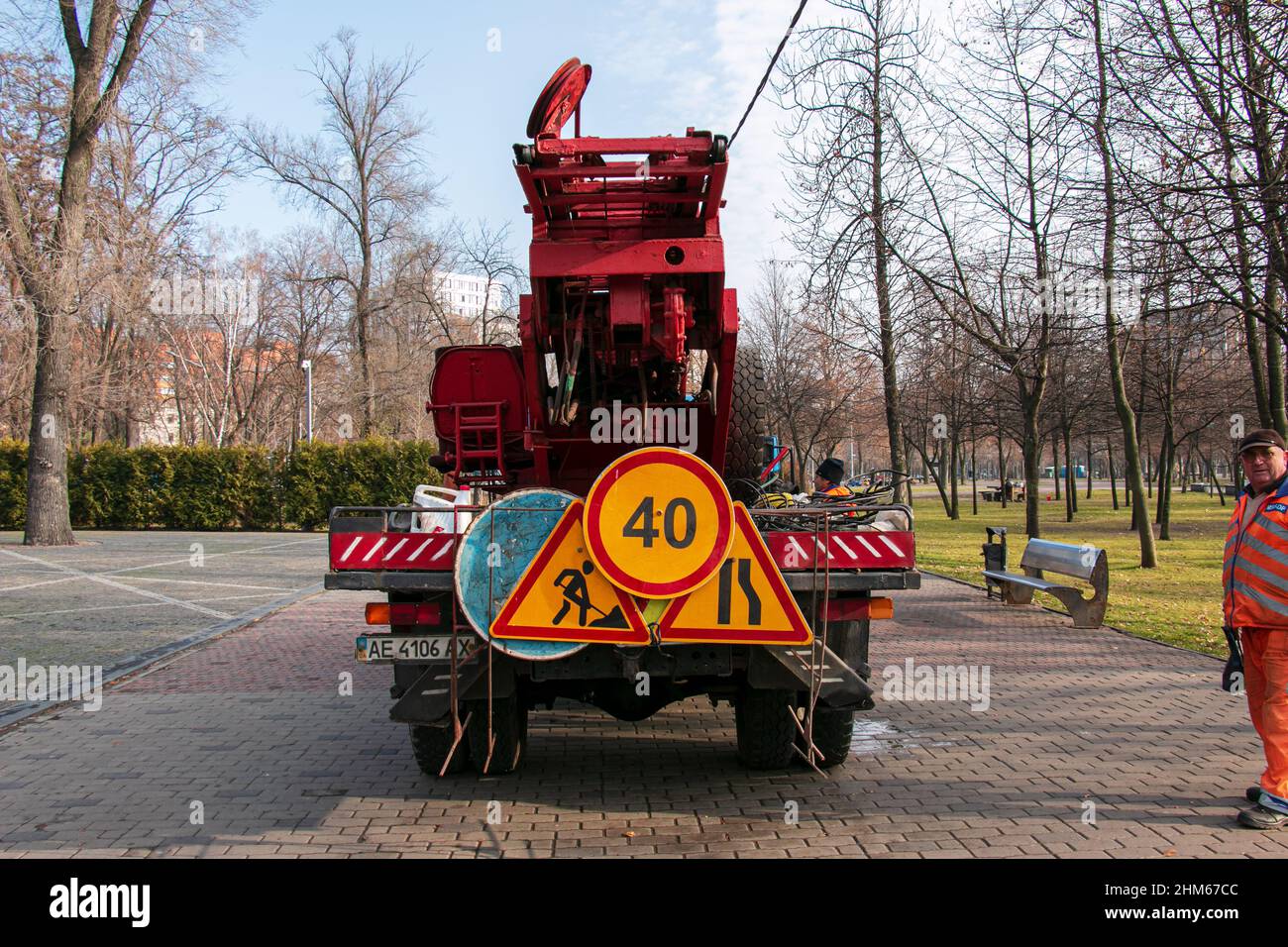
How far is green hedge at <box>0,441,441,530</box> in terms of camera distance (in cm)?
2823

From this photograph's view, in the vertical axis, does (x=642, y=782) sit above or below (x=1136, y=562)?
above

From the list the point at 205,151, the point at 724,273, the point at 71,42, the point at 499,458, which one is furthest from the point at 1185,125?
the point at 205,151

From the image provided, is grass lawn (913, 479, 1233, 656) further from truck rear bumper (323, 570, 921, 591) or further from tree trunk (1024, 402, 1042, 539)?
truck rear bumper (323, 570, 921, 591)

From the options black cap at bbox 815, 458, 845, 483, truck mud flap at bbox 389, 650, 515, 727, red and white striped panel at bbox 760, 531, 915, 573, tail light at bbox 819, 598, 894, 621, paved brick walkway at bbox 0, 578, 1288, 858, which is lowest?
paved brick walkway at bbox 0, 578, 1288, 858

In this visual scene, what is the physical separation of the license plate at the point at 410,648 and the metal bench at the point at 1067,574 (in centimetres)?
794

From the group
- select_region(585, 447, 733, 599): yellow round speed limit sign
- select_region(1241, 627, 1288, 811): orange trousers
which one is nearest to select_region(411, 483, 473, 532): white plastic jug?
select_region(585, 447, 733, 599): yellow round speed limit sign

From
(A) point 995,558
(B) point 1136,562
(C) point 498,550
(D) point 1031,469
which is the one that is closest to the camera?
(C) point 498,550

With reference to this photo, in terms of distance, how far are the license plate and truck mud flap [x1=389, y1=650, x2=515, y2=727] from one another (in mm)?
88

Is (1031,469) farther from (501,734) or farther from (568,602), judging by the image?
(568,602)

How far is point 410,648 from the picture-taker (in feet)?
14.6

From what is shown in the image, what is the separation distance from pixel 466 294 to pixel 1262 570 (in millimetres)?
28349

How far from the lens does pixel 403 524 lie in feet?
17.6

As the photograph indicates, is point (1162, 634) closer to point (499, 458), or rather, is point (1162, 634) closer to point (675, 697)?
point (675, 697)

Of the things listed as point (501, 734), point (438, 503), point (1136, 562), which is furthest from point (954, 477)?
point (501, 734)
